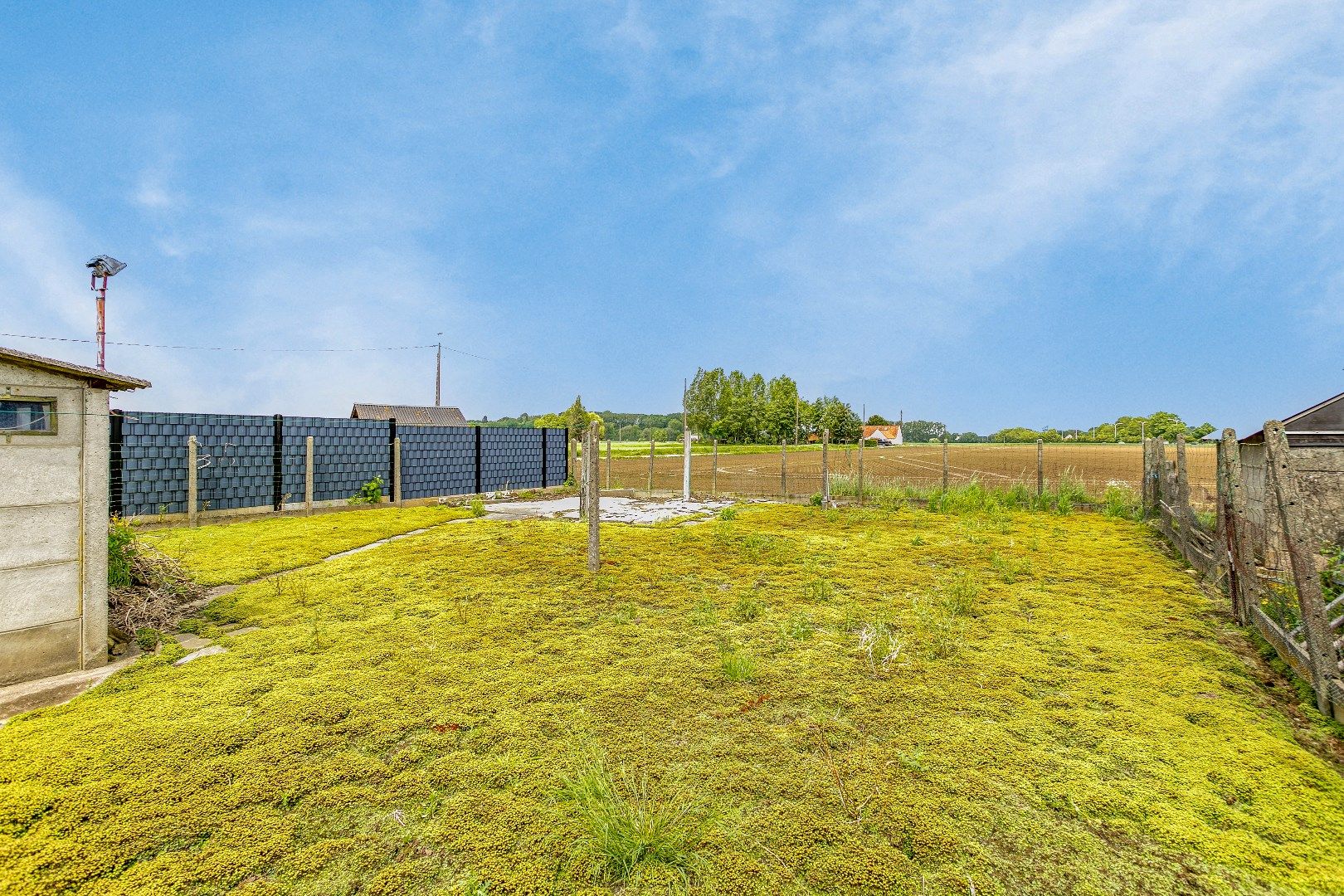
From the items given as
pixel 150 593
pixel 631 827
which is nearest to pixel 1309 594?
pixel 631 827

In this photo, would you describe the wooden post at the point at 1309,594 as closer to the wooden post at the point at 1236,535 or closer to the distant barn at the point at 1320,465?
the wooden post at the point at 1236,535

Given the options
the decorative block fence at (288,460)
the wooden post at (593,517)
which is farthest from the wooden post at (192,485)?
the wooden post at (593,517)

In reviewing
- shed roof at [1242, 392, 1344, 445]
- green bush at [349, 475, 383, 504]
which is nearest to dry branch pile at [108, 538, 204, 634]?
green bush at [349, 475, 383, 504]

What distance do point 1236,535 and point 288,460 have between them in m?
14.2

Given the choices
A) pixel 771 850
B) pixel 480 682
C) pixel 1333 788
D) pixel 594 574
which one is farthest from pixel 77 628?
pixel 1333 788

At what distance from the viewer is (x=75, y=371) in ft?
11.6

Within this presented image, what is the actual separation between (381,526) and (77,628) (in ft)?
19.6

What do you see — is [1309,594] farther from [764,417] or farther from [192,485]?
[764,417]

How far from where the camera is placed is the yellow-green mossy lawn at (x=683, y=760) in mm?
1869

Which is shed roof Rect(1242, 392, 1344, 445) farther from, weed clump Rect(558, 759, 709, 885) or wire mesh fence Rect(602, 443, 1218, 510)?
weed clump Rect(558, 759, 709, 885)

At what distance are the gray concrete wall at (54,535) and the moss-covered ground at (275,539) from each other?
224 cm

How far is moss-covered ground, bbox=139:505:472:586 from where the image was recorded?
6398mm

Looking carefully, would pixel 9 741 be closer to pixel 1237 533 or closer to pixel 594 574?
pixel 594 574

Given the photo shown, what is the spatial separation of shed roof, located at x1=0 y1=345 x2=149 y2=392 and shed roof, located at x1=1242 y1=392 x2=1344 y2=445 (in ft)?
35.2
